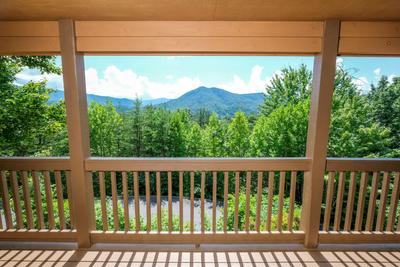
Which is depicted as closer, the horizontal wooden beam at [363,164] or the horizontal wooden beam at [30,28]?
the horizontal wooden beam at [30,28]

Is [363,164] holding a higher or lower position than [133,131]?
higher

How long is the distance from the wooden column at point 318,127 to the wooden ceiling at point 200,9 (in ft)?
0.81

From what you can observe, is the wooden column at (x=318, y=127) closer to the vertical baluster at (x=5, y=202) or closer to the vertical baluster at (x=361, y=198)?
the vertical baluster at (x=361, y=198)

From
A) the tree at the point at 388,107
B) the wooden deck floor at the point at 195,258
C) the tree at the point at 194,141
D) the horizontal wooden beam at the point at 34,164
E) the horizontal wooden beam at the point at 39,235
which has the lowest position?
the tree at the point at 194,141

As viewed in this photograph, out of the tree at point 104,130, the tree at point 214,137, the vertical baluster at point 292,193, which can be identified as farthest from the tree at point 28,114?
the tree at point 214,137

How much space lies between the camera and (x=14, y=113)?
8742mm

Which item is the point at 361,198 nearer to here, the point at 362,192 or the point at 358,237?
the point at 362,192

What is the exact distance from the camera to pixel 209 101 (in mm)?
16906

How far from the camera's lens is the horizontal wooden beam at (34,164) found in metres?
2.19

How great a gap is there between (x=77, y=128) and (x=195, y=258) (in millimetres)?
1648

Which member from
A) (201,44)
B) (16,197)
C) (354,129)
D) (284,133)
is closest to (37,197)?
(16,197)

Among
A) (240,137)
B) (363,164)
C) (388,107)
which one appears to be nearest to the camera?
(363,164)

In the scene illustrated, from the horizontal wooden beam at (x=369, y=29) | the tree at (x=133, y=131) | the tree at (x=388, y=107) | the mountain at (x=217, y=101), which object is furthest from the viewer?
the tree at (x=133, y=131)

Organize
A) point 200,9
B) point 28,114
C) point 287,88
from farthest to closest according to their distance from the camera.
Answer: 1. point 287,88
2. point 28,114
3. point 200,9
